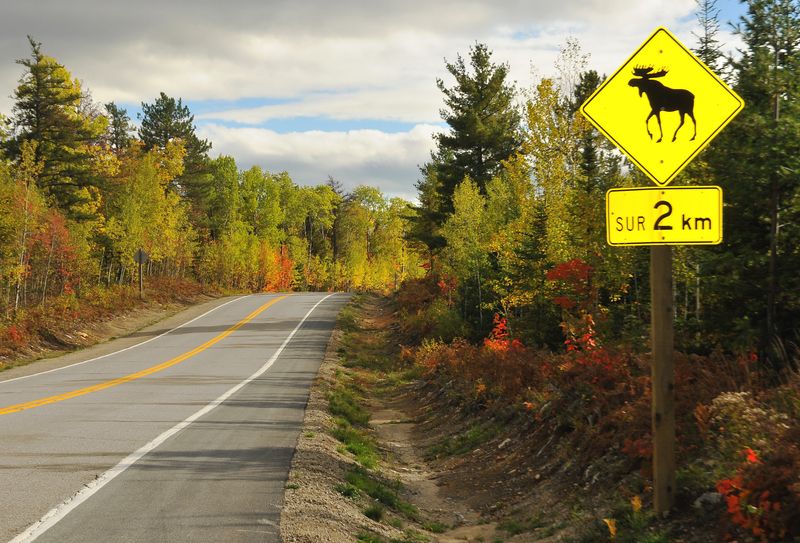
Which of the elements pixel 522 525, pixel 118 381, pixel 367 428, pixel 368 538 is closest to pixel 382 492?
pixel 522 525

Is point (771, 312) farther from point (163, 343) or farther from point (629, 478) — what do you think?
point (163, 343)

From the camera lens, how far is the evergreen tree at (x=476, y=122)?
126 feet

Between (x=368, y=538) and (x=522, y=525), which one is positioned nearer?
(x=368, y=538)

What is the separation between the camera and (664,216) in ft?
16.3

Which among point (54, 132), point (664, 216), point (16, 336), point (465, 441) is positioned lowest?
point (465, 441)

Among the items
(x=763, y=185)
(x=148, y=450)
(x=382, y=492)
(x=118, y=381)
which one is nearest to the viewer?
(x=763, y=185)

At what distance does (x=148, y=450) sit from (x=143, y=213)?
128 ft

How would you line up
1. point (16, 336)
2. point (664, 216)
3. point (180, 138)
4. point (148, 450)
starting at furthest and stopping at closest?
point (180, 138) < point (16, 336) < point (148, 450) < point (664, 216)

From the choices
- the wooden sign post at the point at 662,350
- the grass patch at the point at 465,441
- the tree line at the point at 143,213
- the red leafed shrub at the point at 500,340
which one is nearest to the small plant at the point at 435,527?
the wooden sign post at the point at 662,350

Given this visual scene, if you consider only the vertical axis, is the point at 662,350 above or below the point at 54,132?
below

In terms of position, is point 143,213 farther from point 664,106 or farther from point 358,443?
point 664,106

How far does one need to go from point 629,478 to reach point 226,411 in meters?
8.58

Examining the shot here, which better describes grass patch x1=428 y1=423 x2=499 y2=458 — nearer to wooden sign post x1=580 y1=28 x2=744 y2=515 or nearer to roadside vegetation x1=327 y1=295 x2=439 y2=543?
roadside vegetation x1=327 y1=295 x2=439 y2=543

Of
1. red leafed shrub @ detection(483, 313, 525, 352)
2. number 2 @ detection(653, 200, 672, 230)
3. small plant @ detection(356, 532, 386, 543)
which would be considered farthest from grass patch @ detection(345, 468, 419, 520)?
red leafed shrub @ detection(483, 313, 525, 352)
